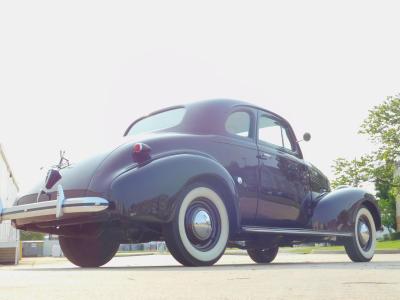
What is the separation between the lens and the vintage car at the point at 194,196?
15.0 feet

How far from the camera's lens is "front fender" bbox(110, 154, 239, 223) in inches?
175

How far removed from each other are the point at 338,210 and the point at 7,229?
3585 centimetres

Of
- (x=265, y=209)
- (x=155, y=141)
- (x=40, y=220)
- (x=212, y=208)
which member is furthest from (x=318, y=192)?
(x=40, y=220)

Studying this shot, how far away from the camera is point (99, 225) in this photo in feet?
15.7

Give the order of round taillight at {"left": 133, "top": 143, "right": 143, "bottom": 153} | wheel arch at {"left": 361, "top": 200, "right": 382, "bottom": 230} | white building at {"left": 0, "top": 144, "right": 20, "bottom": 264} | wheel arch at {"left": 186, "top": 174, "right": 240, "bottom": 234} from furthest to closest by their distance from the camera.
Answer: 1. white building at {"left": 0, "top": 144, "right": 20, "bottom": 264}
2. wheel arch at {"left": 361, "top": 200, "right": 382, "bottom": 230}
3. wheel arch at {"left": 186, "top": 174, "right": 240, "bottom": 234}
4. round taillight at {"left": 133, "top": 143, "right": 143, "bottom": 153}

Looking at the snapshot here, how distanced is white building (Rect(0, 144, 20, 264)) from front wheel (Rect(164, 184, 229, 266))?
1990 millimetres

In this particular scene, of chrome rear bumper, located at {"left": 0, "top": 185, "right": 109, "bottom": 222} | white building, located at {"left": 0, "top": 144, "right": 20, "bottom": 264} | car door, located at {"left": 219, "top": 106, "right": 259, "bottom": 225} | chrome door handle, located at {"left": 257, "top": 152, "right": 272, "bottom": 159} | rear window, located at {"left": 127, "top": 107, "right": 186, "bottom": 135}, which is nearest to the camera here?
chrome rear bumper, located at {"left": 0, "top": 185, "right": 109, "bottom": 222}

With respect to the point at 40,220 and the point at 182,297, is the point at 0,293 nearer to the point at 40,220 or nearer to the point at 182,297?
the point at 182,297

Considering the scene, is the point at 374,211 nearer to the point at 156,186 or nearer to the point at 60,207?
the point at 156,186

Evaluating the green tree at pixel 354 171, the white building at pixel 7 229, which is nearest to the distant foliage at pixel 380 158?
the green tree at pixel 354 171

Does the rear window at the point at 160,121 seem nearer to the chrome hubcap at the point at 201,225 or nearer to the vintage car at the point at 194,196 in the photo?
the vintage car at the point at 194,196

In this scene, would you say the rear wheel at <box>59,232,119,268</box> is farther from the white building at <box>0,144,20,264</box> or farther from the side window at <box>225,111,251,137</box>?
the side window at <box>225,111,251,137</box>

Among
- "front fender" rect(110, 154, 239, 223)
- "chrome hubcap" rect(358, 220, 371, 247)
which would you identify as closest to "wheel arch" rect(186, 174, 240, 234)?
"front fender" rect(110, 154, 239, 223)

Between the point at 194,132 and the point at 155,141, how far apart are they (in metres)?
0.69
